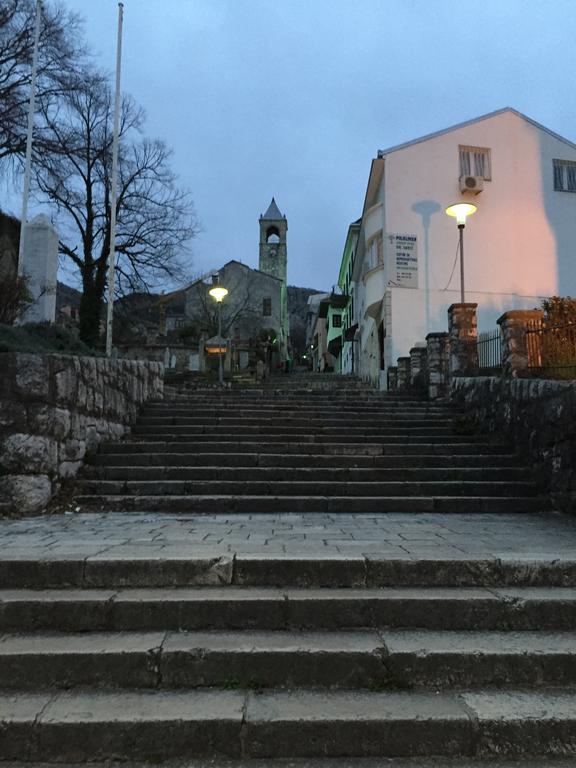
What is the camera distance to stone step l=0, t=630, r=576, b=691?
2.54m

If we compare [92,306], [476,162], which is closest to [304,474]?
[476,162]

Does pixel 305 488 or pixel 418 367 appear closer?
pixel 305 488

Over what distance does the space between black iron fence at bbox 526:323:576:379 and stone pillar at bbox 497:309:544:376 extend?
0.03 meters

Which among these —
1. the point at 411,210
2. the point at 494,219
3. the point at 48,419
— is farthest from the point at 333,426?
the point at 494,219

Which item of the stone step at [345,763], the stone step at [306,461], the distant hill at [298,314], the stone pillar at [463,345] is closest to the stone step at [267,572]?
the stone step at [345,763]

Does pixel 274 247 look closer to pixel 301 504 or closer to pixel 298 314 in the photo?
pixel 298 314

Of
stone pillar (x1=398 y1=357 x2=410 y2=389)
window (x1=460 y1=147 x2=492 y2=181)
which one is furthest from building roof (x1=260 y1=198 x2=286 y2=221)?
stone pillar (x1=398 y1=357 x2=410 y2=389)

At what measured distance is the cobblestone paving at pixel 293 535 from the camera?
3518 mm

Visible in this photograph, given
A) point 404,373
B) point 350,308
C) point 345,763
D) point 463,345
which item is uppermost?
point 350,308

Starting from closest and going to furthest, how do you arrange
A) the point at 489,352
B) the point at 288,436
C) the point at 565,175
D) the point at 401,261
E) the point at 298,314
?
the point at 288,436 < the point at 489,352 < the point at 401,261 < the point at 565,175 < the point at 298,314

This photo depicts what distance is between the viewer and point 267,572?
3205 millimetres

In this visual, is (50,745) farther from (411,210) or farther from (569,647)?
(411,210)

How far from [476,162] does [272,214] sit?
39.5m

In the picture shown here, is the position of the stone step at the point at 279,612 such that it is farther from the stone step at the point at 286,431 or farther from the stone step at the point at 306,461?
the stone step at the point at 286,431
